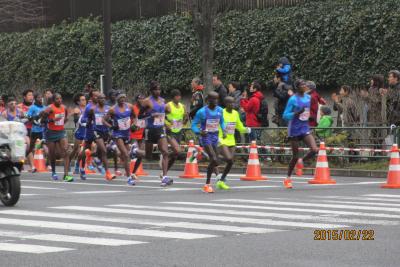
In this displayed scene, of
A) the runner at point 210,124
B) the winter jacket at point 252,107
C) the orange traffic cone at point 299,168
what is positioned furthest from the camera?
the winter jacket at point 252,107

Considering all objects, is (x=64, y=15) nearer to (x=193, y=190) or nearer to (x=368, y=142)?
(x=368, y=142)

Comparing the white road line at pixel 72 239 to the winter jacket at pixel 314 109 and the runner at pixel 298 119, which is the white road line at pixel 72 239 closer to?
the runner at pixel 298 119

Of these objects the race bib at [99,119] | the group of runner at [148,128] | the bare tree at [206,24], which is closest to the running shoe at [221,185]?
the group of runner at [148,128]

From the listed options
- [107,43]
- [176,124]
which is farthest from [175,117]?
[107,43]

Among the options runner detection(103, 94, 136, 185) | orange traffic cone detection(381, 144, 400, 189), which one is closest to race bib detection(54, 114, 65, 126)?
runner detection(103, 94, 136, 185)

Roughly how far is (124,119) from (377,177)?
5.71 m

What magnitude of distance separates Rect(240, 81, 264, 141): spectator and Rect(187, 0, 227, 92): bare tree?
5079mm

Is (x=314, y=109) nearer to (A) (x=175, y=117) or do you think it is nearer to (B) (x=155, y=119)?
(A) (x=175, y=117)

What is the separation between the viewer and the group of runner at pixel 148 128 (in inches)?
770

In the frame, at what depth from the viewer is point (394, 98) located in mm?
23391

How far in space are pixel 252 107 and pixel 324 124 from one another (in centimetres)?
182

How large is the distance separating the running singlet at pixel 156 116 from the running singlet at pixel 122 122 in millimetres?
819

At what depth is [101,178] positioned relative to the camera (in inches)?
931

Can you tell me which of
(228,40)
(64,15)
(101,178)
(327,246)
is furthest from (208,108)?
(64,15)
